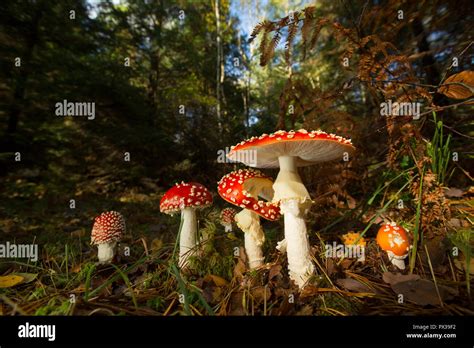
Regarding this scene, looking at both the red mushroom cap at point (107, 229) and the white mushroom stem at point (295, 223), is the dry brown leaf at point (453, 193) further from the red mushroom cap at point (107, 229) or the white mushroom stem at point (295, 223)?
the red mushroom cap at point (107, 229)

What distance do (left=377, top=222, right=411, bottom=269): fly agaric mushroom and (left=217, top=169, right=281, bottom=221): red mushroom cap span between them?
0.81m

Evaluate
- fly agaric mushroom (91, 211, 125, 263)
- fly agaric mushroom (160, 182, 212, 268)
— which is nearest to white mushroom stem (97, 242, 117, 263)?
fly agaric mushroom (91, 211, 125, 263)

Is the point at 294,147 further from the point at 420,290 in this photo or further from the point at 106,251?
the point at 106,251

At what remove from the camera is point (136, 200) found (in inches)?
219

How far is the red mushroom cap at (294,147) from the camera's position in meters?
1.57

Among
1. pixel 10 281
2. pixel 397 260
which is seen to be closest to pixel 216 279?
pixel 397 260

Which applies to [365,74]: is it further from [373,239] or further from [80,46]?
[80,46]

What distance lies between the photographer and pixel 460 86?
2.19 metres

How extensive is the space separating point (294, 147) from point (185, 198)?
98 cm

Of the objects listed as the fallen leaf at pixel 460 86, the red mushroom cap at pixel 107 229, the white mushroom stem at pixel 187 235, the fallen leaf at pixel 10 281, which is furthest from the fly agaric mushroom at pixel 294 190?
the fallen leaf at pixel 10 281

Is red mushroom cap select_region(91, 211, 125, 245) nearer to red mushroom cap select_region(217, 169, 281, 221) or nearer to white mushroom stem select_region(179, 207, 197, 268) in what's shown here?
white mushroom stem select_region(179, 207, 197, 268)

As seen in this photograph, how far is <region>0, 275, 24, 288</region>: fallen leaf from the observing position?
1916 mm

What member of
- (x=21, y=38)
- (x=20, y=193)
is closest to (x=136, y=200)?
(x=20, y=193)

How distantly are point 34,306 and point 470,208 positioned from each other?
370 cm
